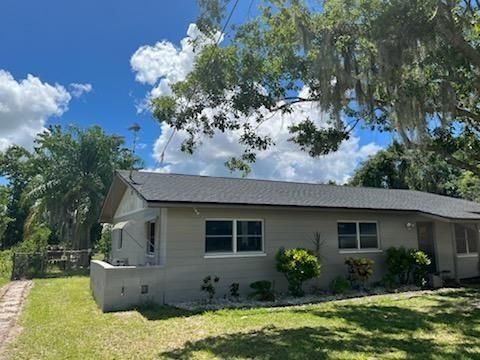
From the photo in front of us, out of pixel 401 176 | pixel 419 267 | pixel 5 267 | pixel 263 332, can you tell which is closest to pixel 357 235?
pixel 419 267

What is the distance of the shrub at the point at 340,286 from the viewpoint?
12.4m

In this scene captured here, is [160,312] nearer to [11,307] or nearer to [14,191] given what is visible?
[11,307]

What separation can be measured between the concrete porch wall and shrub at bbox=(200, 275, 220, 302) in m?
1.21

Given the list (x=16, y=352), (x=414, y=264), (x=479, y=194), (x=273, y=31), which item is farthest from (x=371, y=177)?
(x=16, y=352)

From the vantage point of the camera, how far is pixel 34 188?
83.9ft

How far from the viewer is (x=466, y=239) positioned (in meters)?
16.2

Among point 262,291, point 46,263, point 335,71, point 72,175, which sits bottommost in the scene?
point 262,291

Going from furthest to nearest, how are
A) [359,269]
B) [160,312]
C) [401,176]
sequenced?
[401,176]
[359,269]
[160,312]

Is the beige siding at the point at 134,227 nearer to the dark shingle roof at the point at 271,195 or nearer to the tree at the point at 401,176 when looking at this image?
the dark shingle roof at the point at 271,195

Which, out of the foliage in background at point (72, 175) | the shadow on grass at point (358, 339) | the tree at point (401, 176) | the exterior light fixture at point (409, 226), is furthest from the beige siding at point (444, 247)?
the foliage in background at point (72, 175)

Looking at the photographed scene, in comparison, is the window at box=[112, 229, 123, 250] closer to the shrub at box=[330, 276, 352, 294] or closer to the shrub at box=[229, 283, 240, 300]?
the shrub at box=[229, 283, 240, 300]

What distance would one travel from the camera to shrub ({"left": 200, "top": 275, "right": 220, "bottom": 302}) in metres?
10.8

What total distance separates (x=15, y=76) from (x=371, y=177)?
28720 mm

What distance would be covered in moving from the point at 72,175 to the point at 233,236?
17.4m
